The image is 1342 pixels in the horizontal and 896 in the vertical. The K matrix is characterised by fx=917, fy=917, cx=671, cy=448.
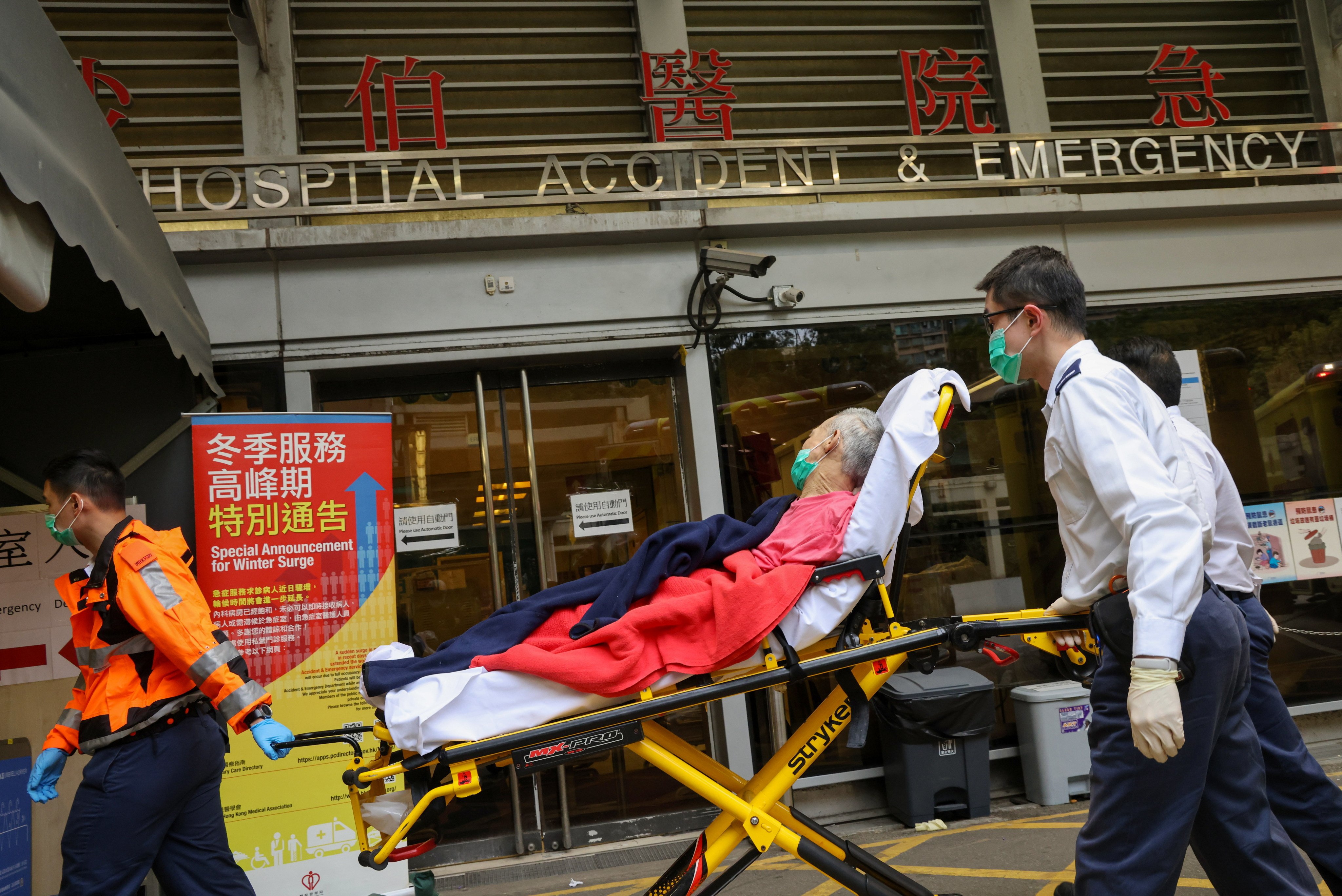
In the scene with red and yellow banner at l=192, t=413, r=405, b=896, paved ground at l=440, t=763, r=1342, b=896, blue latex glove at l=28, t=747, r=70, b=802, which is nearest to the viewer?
blue latex glove at l=28, t=747, r=70, b=802

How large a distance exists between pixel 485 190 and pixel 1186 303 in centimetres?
516

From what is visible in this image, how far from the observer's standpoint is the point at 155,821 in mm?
3113

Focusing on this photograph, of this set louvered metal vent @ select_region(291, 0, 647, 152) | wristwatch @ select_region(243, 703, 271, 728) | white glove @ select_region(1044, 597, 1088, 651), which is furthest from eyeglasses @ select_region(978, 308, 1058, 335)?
louvered metal vent @ select_region(291, 0, 647, 152)

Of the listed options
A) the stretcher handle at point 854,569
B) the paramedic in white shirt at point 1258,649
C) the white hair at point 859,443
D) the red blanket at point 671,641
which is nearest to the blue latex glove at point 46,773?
the red blanket at point 671,641

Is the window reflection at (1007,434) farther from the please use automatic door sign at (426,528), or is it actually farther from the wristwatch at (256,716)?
the wristwatch at (256,716)

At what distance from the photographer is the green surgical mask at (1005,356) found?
8.26 feet

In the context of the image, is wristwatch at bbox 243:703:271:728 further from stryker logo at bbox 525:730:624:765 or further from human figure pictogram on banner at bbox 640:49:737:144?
human figure pictogram on banner at bbox 640:49:737:144

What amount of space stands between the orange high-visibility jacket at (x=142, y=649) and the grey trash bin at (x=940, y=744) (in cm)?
363

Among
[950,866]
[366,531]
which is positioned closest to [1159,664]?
[950,866]

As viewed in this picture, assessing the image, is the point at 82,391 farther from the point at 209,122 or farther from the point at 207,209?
the point at 209,122

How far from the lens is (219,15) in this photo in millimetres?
6480

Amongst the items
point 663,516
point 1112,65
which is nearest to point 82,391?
point 663,516

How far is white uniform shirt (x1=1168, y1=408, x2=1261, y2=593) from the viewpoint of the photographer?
129 inches

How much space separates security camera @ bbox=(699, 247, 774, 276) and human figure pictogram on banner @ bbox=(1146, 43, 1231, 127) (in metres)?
3.69
